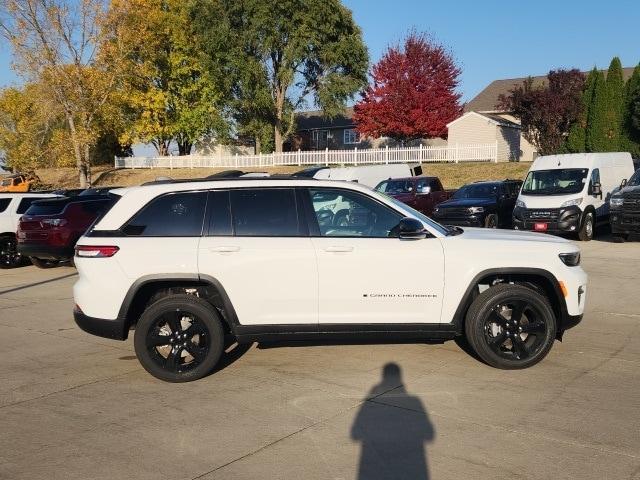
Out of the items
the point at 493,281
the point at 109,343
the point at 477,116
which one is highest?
the point at 477,116

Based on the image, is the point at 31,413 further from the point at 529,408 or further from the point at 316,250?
the point at 529,408

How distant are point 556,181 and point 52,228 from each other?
13021 mm

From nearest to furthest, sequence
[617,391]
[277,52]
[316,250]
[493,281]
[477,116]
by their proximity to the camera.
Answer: [617,391] < [316,250] < [493,281] < [477,116] < [277,52]

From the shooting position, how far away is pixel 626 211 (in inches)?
595

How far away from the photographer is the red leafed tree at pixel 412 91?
126ft

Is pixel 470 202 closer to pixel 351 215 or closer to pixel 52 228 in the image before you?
pixel 52 228

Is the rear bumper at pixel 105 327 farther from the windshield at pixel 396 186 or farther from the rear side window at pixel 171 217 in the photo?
the windshield at pixel 396 186

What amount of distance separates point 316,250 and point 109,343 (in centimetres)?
318

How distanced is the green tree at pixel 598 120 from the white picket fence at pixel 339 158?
4806 mm

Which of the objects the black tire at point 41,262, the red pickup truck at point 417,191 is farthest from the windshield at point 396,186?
the black tire at point 41,262

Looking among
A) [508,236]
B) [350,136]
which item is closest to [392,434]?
[508,236]

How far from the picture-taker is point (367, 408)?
16.4 ft

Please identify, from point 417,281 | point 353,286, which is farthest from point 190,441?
point 417,281

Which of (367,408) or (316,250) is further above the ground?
(316,250)
